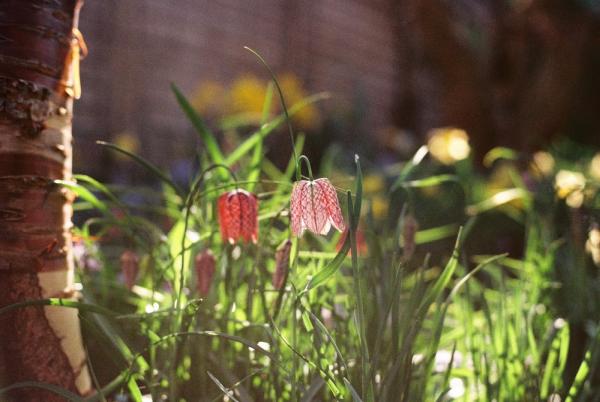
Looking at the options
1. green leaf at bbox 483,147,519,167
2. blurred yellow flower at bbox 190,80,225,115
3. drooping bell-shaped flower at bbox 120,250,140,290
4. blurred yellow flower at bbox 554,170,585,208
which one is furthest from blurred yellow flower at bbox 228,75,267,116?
drooping bell-shaped flower at bbox 120,250,140,290

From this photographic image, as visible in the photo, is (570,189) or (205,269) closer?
(205,269)

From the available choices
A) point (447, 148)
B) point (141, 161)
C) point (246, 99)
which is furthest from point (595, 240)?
point (246, 99)

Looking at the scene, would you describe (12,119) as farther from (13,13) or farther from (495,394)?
(495,394)

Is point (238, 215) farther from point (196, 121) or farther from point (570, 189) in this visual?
point (570, 189)

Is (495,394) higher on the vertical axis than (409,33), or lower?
lower

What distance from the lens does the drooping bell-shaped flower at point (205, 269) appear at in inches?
37.0

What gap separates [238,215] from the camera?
33.0 inches

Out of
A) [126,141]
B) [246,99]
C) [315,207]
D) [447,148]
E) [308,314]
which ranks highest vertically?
[246,99]

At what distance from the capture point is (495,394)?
104 centimetres

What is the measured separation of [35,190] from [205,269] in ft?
0.83

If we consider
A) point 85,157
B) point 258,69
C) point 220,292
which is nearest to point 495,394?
point 220,292

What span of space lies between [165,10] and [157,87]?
473mm

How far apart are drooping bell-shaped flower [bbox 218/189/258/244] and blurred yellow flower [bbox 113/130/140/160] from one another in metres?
2.60

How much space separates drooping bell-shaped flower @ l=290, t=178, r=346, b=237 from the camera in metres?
0.71
